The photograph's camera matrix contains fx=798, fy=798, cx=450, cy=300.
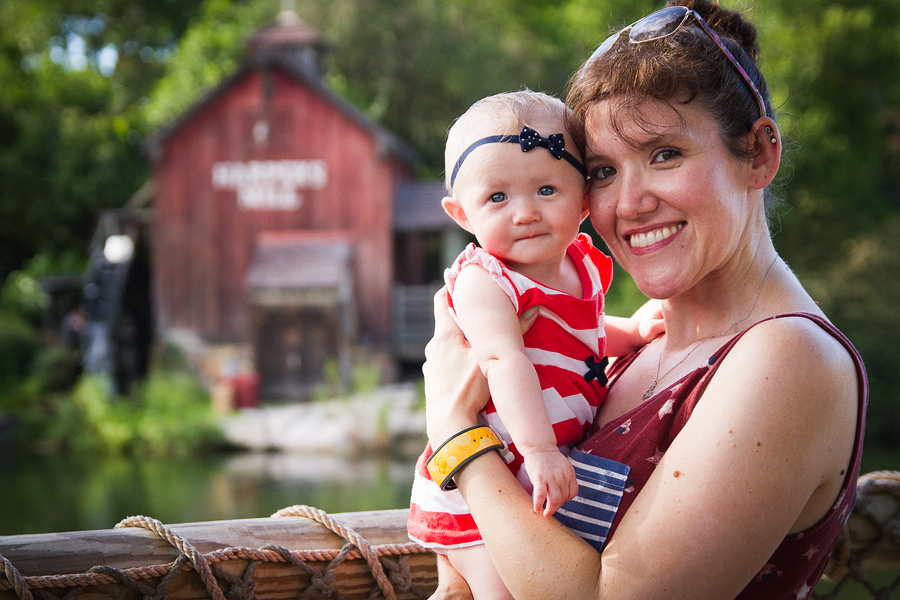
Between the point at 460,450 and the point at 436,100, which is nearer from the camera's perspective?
the point at 460,450

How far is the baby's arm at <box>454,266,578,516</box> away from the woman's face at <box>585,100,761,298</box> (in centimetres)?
27

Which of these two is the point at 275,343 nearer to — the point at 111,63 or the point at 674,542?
the point at 674,542

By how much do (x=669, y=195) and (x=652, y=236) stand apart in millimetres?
91

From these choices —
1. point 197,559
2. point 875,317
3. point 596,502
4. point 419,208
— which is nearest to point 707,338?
point 596,502

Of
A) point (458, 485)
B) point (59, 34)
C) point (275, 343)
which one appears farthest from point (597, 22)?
point (458, 485)

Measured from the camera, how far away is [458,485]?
1.39 metres

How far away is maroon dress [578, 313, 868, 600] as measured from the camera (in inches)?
52.2

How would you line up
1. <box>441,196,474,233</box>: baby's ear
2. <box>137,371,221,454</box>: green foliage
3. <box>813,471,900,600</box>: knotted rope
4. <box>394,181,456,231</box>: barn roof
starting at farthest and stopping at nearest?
<box>394,181,456,231</box>: barn roof, <box>137,371,221,454</box>: green foliage, <box>813,471,900,600</box>: knotted rope, <box>441,196,474,233</box>: baby's ear

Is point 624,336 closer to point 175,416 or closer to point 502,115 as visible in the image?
point 502,115

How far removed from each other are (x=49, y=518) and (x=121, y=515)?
1063 mm

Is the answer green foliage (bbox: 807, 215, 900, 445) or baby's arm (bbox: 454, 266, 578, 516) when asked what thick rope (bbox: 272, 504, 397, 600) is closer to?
baby's arm (bbox: 454, 266, 578, 516)

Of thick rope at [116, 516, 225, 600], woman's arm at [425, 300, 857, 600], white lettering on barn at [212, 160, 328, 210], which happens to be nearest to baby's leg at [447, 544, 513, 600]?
woman's arm at [425, 300, 857, 600]

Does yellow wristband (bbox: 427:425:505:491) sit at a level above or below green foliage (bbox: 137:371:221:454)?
above

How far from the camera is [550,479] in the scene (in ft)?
4.24
